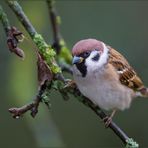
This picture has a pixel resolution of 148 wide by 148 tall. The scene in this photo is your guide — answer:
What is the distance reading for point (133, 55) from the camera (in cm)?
623

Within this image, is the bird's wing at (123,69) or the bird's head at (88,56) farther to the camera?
the bird's wing at (123,69)

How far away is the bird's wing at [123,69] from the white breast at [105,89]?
0.05 m

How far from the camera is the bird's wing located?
417cm

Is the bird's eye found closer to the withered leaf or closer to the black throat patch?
the black throat patch

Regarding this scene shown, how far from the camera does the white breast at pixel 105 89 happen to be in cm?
387

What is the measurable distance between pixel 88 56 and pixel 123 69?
0.55m

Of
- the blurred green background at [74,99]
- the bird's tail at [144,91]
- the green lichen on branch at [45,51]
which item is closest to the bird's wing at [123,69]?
the bird's tail at [144,91]

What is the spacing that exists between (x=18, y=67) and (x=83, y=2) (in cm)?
256

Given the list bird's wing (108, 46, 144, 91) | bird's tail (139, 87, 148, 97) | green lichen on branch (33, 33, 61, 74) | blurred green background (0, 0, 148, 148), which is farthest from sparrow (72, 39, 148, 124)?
blurred green background (0, 0, 148, 148)

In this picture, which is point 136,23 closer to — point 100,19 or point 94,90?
point 100,19

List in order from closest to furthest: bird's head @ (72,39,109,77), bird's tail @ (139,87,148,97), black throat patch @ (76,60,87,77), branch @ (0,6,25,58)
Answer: branch @ (0,6,25,58), bird's head @ (72,39,109,77), black throat patch @ (76,60,87,77), bird's tail @ (139,87,148,97)

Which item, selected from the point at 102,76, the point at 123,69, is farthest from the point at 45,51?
Answer: the point at 123,69

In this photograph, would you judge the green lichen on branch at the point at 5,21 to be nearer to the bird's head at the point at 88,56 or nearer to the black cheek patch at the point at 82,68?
the bird's head at the point at 88,56

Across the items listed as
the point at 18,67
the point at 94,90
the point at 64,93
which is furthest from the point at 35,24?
the point at 64,93
